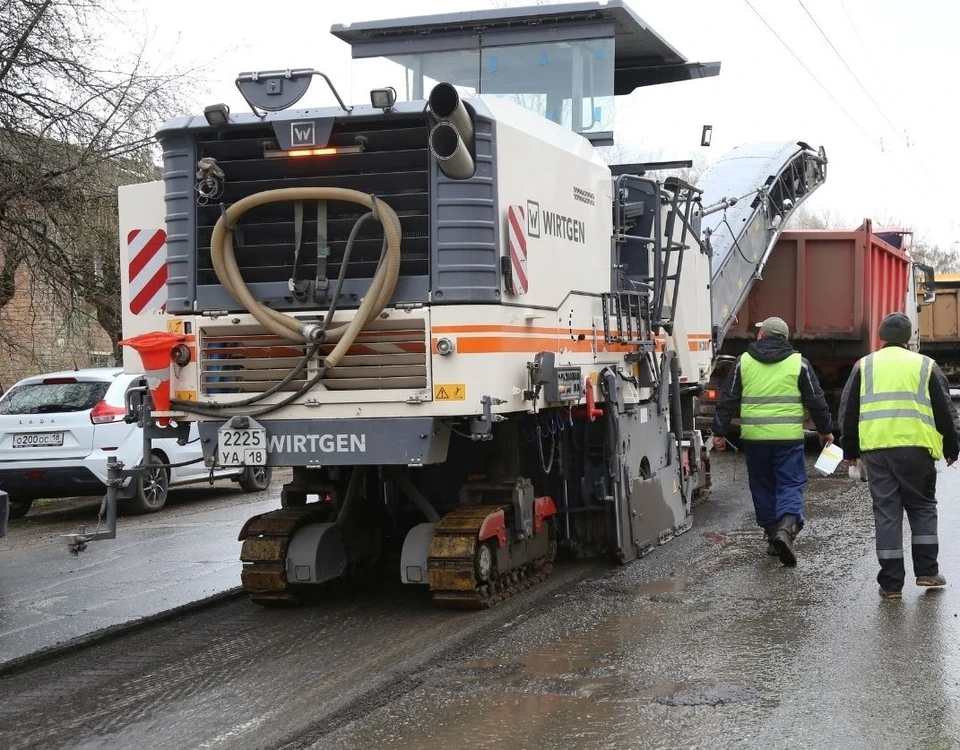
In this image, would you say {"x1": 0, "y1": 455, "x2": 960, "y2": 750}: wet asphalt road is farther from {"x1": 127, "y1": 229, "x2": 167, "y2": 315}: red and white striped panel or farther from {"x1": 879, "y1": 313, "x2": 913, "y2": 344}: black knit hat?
{"x1": 127, "y1": 229, "x2": 167, "y2": 315}: red and white striped panel

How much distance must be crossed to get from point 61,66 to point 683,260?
26.1 ft

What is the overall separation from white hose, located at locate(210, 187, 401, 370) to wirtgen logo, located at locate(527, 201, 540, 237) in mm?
855

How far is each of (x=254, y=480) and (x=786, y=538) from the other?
816 cm

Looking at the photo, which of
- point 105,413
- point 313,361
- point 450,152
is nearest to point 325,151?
point 450,152

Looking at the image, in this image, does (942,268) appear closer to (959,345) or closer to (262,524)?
(959,345)

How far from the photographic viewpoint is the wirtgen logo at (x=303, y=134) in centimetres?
746

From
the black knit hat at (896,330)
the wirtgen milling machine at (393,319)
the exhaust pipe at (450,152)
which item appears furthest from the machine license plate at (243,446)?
the black knit hat at (896,330)

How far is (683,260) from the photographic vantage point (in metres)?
10.8

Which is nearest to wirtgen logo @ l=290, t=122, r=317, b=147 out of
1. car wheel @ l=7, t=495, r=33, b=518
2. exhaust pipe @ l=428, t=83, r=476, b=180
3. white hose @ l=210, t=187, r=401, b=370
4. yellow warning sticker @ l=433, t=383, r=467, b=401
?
white hose @ l=210, t=187, r=401, b=370

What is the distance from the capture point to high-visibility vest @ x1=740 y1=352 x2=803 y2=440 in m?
9.17

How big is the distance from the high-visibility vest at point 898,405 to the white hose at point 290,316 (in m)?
3.06

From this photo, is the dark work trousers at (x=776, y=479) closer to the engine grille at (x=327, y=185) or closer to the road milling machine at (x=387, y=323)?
the road milling machine at (x=387, y=323)

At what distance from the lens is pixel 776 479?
9.27 meters

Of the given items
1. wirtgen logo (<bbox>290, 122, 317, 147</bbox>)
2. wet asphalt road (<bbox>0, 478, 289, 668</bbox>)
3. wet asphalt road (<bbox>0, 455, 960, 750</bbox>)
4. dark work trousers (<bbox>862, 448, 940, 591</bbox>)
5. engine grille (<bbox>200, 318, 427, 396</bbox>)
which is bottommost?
wet asphalt road (<bbox>0, 478, 289, 668</bbox>)
